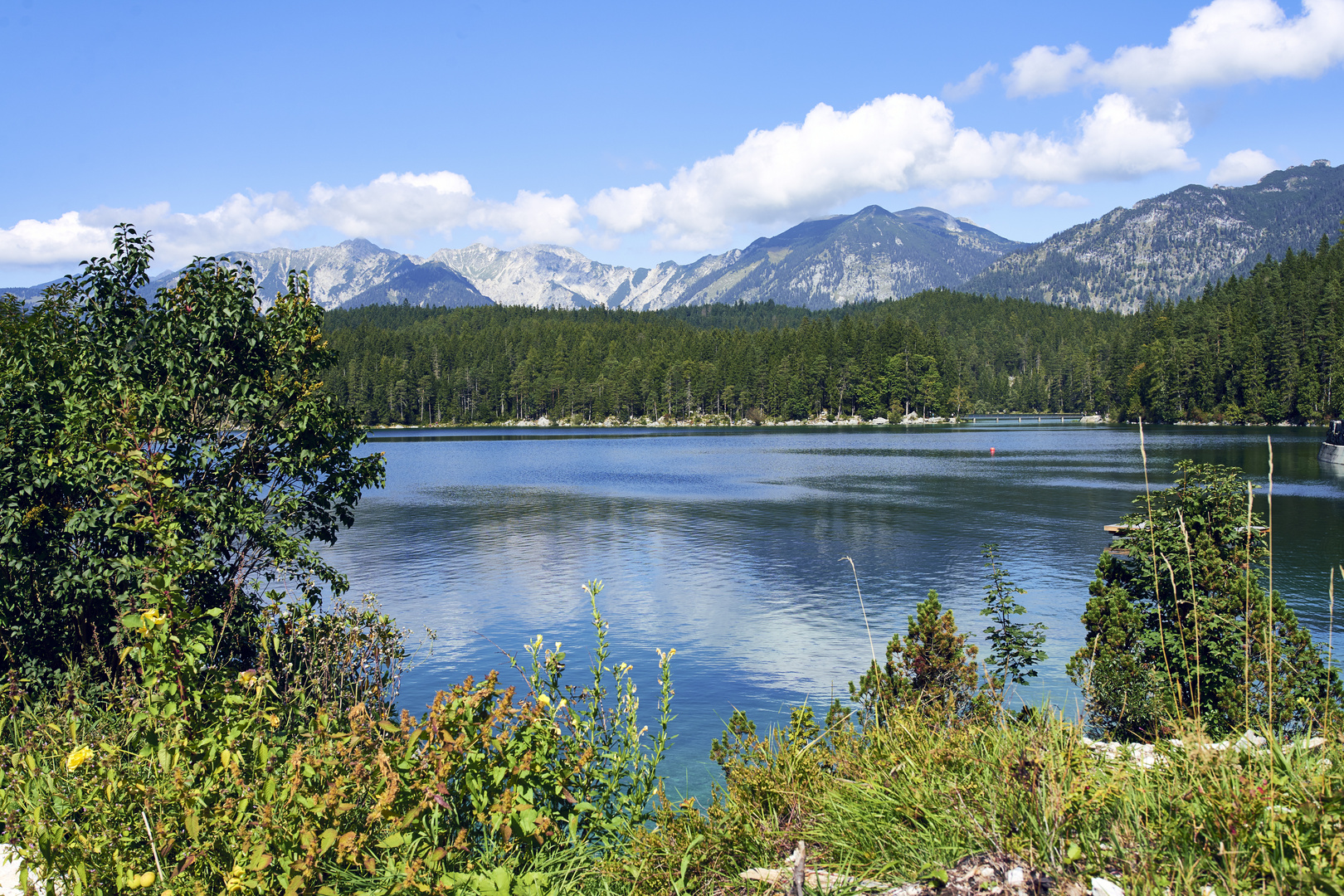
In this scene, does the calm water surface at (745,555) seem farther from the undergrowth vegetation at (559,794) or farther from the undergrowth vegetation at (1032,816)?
the undergrowth vegetation at (559,794)

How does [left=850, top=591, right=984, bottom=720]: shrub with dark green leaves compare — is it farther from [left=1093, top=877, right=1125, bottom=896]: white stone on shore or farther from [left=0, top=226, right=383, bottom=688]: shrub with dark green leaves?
[left=0, top=226, right=383, bottom=688]: shrub with dark green leaves

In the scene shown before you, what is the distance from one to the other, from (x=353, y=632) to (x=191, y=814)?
12.2 m

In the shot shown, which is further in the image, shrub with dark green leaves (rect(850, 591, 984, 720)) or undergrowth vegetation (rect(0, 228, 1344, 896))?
shrub with dark green leaves (rect(850, 591, 984, 720))

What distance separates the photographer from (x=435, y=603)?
27641mm

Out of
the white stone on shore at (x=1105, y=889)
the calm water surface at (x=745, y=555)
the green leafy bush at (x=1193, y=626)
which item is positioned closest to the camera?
the white stone on shore at (x=1105, y=889)

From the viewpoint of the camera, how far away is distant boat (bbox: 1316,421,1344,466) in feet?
224

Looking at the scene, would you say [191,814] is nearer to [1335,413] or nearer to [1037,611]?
[1037,611]

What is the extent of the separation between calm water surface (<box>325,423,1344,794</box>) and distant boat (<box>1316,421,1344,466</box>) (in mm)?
2280

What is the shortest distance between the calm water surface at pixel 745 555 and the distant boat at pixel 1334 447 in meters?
2.28

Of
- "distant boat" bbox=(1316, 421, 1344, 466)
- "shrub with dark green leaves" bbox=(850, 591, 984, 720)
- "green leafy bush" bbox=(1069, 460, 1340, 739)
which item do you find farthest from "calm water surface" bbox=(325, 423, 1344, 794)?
"distant boat" bbox=(1316, 421, 1344, 466)

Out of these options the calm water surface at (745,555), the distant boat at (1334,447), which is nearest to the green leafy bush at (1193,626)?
the calm water surface at (745,555)

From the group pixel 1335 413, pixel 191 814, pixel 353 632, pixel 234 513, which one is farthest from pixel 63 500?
pixel 1335 413

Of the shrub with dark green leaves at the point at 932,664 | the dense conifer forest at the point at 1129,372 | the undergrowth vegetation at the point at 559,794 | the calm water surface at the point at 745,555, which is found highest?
the dense conifer forest at the point at 1129,372

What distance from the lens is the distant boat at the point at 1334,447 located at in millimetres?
68125
